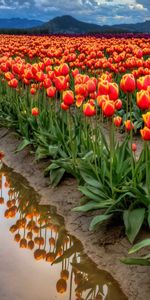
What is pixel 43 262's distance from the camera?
539 centimetres

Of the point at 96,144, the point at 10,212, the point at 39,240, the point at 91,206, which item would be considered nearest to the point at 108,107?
the point at 96,144

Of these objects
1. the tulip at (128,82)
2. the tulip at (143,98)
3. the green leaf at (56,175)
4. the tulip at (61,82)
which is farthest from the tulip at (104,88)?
the green leaf at (56,175)

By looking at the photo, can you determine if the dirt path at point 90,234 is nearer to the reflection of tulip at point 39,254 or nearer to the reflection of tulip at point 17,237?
the reflection of tulip at point 39,254

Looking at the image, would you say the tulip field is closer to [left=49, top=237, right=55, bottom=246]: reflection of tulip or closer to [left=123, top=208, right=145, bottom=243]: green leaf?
[left=123, top=208, right=145, bottom=243]: green leaf

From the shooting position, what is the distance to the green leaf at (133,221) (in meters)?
5.32

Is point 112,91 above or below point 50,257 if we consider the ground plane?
above

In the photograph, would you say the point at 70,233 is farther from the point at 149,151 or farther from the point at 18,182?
the point at 18,182

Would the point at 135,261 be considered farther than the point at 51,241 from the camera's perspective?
No

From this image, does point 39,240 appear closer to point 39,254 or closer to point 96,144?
point 39,254

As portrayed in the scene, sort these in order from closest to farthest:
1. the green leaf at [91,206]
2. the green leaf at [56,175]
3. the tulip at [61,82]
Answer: the green leaf at [91,206]
the tulip at [61,82]
the green leaf at [56,175]

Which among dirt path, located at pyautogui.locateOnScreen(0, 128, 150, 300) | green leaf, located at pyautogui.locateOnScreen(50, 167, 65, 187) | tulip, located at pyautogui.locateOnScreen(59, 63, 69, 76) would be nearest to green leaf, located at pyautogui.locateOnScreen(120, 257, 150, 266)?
dirt path, located at pyautogui.locateOnScreen(0, 128, 150, 300)

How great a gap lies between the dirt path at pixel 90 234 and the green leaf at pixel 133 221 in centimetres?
13

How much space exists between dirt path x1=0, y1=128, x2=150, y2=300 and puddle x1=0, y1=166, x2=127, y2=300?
8 centimetres

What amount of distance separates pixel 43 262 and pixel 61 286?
60 cm
